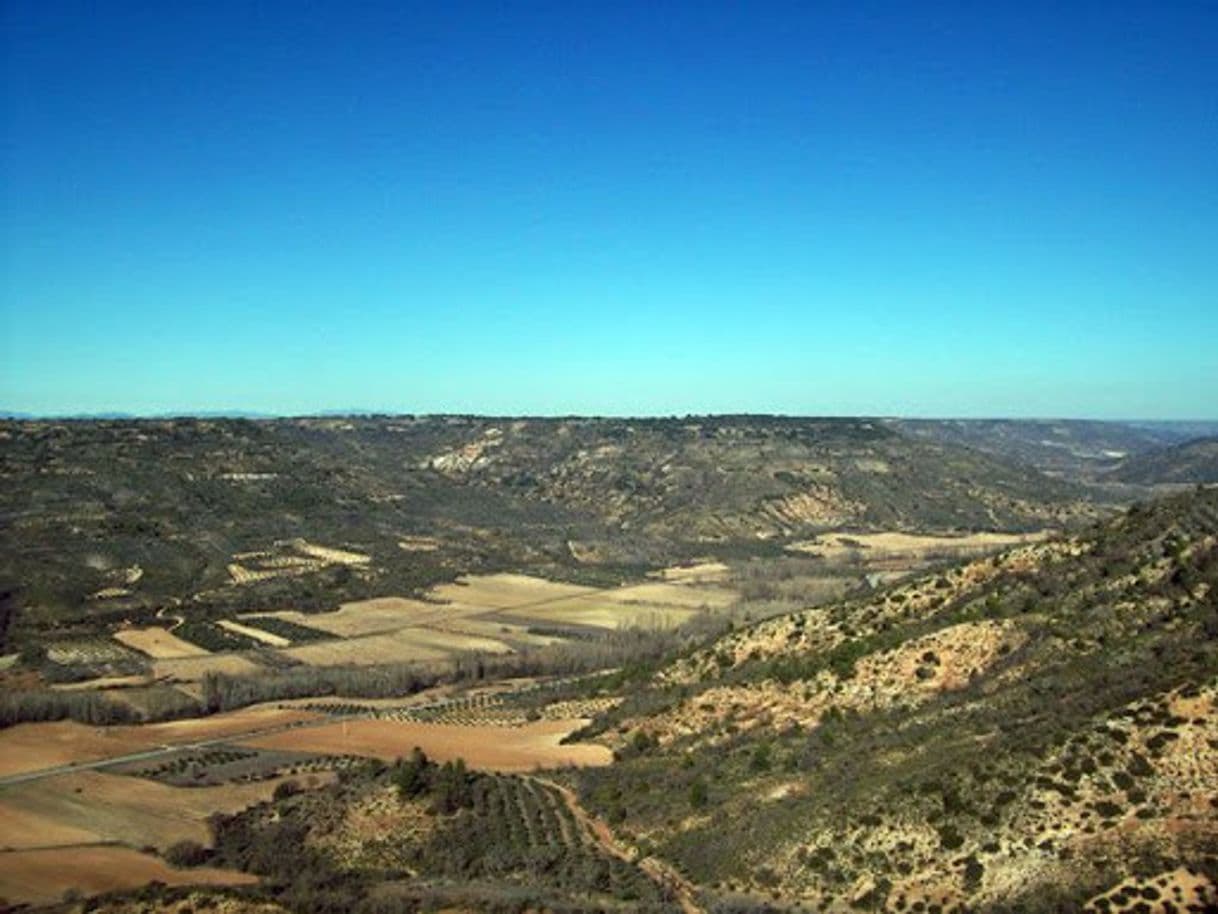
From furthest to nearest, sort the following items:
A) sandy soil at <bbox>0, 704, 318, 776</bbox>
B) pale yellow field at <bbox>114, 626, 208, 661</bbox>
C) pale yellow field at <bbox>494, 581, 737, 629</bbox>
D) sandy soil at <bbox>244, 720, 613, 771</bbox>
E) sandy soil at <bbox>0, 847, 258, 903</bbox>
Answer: pale yellow field at <bbox>494, 581, 737, 629</bbox>, pale yellow field at <bbox>114, 626, 208, 661</bbox>, sandy soil at <bbox>0, 704, 318, 776</bbox>, sandy soil at <bbox>244, 720, 613, 771</bbox>, sandy soil at <bbox>0, 847, 258, 903</bbox>

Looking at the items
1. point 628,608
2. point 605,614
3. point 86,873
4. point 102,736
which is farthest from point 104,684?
point 628,608

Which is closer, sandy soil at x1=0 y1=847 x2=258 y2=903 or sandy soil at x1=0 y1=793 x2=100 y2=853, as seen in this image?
sandy soil at x1=0 y1=847 x2=258 y2=903

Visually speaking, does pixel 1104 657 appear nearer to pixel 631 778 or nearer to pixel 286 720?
pixel 631 778

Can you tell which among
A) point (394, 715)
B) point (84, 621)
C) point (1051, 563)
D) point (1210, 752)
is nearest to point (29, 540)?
point (84, 621)

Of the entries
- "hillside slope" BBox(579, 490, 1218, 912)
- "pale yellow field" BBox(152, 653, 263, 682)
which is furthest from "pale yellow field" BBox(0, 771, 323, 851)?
"pale yellow field" BBox(152, 653, 263, 682)

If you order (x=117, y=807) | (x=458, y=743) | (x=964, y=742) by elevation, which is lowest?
(x=117, y=807)

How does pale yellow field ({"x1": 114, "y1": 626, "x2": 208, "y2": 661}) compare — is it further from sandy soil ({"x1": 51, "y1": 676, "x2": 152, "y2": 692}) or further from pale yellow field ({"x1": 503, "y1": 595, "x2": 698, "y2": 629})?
pale yellow field ({"x1": 503, "y1": 595, "x2": 698, "y2": 629})

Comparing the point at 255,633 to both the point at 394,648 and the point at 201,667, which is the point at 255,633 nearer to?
the point at 201,667

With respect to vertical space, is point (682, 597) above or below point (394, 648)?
above
